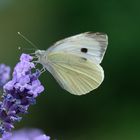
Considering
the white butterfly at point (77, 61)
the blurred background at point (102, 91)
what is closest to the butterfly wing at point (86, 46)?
the white butterfly at point (77, 61)

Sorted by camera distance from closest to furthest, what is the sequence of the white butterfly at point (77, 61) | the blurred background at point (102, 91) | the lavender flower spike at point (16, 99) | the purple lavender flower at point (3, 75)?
the lavender flower spike at point (16, 99), the purple lavender flower at point (3, 75), the white butterfly at point (77, 61), the blurred background at point (102, 91)

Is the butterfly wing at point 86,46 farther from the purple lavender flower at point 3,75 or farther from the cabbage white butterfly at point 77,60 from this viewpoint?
the purple lavender flower at point 3,75

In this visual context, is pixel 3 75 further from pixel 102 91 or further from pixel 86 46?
pixel 102 91

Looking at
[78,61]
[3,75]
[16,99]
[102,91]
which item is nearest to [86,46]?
[78,61]

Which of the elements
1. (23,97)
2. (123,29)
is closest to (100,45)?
(23,97)

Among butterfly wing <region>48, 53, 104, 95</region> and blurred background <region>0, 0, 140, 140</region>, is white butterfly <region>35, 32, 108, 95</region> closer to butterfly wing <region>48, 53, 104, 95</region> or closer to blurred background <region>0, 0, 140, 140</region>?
butterfly wing <region>48, 53, 104, 95</region>

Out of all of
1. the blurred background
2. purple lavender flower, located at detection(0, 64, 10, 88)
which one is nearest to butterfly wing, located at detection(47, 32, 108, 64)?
purple lavender flower, located at detection(0, 64, 10, 88)

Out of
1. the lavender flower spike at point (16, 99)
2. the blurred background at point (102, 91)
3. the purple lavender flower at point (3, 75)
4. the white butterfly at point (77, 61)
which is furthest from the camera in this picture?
the blurred background at point (102, 91)
